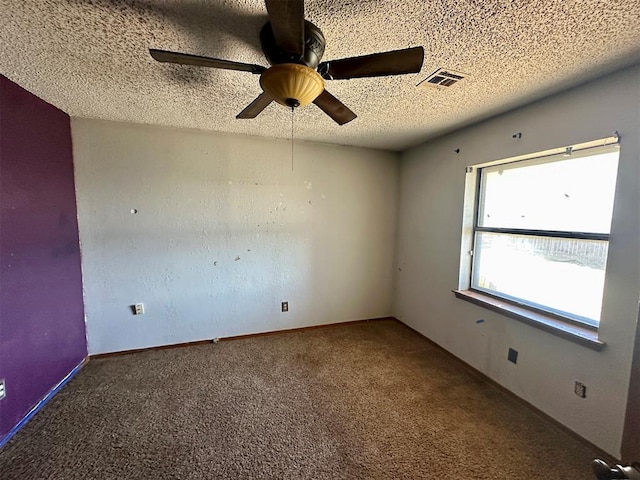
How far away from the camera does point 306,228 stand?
9.93 feet

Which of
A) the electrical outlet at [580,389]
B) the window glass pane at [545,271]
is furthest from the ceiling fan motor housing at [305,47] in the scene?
the electrical outlet at [580,389]

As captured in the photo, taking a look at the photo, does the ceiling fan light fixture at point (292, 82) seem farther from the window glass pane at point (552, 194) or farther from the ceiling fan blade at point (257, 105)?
the window glass pane at point (552, 194)

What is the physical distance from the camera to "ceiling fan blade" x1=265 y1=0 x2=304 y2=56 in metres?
0.79

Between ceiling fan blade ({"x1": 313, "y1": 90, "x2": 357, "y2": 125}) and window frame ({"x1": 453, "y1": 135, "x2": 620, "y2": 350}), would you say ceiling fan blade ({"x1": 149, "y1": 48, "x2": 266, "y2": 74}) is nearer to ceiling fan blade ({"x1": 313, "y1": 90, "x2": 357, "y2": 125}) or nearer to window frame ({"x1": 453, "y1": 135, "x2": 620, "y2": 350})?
ceiling fan blade ({"x1": 313, "y1": 90, "x2": 357, "y2": 125})

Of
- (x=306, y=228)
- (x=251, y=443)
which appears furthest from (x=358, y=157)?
(x=251, y=443)

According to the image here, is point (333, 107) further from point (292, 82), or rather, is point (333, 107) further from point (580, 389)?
point (580, 389)

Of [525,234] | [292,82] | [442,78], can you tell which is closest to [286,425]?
[292,82]

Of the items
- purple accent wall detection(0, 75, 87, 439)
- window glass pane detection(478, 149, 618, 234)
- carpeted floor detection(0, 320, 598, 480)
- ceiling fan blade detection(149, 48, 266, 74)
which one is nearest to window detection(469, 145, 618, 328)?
window glass pane detection(478, 149, 618, 234)

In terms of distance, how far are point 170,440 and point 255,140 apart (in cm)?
267

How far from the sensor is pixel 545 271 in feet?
6.19

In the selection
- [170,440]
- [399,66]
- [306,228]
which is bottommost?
[170,440]

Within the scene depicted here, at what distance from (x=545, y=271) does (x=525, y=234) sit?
31 centimetres

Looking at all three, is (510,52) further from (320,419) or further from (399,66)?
(320,419)

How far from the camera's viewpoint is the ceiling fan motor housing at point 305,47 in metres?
1.07
